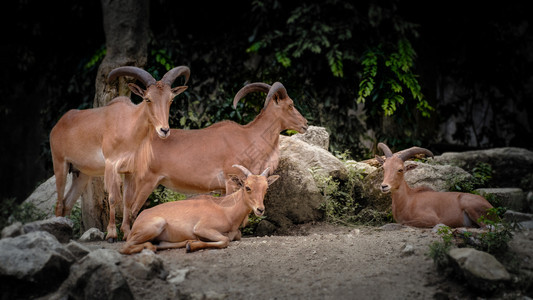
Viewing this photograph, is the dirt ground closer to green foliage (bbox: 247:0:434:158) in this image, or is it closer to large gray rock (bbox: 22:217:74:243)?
large gray rock (bbox: 22:217:74:243)

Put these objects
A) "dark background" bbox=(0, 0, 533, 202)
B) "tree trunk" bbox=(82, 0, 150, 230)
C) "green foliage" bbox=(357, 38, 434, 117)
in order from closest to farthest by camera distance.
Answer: "tree trunk" bbox=(82, 0, 150, 230)
"green foliage" bbox=(357, 38, 434, 117)
"dark background" bbox=(0, 0, 533, 202)

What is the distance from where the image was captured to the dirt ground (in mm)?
4465

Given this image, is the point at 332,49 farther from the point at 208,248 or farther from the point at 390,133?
the point at 208,248

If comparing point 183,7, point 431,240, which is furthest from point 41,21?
point 431,240

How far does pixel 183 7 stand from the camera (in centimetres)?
998

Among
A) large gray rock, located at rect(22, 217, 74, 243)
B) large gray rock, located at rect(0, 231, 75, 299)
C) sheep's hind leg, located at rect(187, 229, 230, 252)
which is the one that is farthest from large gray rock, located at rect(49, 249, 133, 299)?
sheep's hind leg, located at rect(187, 229, 230, 252)

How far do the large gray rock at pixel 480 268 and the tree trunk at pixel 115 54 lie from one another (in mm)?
4495

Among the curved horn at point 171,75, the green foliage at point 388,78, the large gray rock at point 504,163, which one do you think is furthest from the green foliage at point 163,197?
the large gray rock at point 504,163

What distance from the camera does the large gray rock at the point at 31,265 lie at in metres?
4.22

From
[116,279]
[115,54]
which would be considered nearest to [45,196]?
[115,54]

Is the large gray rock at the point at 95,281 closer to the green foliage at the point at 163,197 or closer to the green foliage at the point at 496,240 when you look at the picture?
the green foliage at the point at 163,197

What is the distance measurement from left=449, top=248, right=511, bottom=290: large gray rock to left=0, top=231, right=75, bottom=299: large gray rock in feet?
11.2

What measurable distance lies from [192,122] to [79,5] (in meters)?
3.00

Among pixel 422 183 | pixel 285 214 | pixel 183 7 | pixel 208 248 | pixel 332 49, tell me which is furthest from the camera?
pixel 183 7
